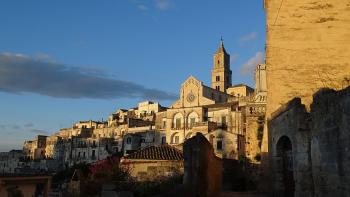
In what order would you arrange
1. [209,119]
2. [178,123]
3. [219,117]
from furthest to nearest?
[178,123] < [209,119] < [219,117]

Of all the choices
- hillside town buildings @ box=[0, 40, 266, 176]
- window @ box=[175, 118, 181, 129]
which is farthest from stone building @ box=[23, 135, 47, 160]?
window @ box=[175, 118, 181, 129]

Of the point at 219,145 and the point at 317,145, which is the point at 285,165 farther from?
the point at 219,145

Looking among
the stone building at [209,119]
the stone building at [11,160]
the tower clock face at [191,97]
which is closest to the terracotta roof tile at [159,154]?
the stone building at [209,119]

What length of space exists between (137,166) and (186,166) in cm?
746

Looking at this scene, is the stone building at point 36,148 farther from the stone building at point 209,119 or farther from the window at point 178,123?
the window at point 178,123

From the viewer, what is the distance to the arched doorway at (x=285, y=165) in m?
19.5

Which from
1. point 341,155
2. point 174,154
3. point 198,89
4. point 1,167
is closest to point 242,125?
point 198,89

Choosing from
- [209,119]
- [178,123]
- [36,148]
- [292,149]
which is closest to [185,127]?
[178,123]

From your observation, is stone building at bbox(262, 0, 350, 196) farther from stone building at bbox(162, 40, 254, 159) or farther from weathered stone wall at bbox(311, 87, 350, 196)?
stone building at bbox(162, 40, 254, 159)

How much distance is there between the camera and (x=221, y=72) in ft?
360

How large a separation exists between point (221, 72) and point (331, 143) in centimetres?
9736

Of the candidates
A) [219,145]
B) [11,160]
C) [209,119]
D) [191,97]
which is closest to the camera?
[219,145]

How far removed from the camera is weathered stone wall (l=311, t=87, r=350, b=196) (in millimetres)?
12023

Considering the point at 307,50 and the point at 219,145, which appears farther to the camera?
the point at 219,145
